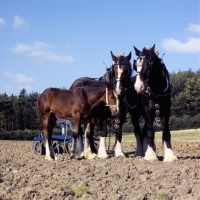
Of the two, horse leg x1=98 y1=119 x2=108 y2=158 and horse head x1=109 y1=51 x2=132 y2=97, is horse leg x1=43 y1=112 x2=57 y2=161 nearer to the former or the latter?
horse leg x1=98 y1=119 x2=108 y2=158

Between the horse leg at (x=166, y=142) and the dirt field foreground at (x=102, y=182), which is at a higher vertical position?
the horse leg at (x=166, y=142)

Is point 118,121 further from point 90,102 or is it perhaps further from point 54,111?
point 54,111

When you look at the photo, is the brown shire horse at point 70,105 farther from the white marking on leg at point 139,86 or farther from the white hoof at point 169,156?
the white hoof at point 169,156

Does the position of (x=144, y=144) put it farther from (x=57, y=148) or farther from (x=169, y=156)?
(x=57, y=148)

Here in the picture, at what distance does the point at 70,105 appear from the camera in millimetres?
9859

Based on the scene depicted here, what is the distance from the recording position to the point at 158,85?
8.62 meters

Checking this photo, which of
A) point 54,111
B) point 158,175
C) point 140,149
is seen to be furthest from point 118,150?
point 158,175

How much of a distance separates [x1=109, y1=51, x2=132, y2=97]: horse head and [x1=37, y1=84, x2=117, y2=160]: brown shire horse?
1.14 feet

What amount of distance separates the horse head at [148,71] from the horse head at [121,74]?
0.53 m

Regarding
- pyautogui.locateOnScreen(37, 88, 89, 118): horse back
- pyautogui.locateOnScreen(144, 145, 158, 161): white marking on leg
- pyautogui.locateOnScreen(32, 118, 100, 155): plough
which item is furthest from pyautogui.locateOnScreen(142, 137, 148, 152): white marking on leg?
pyautogui.locateOnScreen(32, 118, 100, 155): plough

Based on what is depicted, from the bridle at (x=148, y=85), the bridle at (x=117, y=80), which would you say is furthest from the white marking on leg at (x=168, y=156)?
the bridle at (x=117, y=80)

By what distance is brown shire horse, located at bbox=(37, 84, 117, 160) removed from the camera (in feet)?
31.4

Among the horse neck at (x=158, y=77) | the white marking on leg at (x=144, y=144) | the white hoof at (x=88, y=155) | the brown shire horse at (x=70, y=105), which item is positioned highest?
the horse neck at (x=158, y=77)

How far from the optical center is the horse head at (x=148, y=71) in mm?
8078
